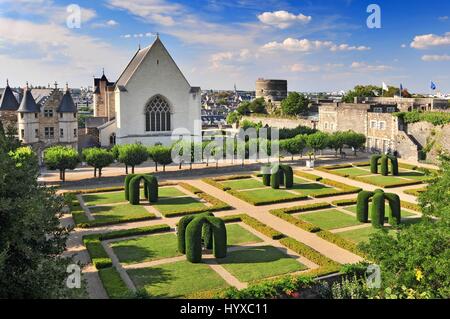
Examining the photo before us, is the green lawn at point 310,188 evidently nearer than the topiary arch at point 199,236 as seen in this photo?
No

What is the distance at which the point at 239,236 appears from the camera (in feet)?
88.0

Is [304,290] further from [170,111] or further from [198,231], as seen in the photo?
[170,111]

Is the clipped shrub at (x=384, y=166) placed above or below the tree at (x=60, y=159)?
below

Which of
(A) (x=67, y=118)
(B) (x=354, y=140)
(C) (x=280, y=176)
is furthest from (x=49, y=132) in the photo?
(B) (x=354, y=140)

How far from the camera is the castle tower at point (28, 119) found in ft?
169

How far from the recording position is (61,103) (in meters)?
54.2

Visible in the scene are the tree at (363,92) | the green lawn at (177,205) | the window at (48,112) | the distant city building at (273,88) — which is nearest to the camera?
the green lawn at (177,205)

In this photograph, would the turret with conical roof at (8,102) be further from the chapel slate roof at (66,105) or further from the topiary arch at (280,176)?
the topiary arch at (280,176)

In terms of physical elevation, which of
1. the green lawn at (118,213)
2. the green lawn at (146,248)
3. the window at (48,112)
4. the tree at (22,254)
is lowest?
the green lawn at (146,248)

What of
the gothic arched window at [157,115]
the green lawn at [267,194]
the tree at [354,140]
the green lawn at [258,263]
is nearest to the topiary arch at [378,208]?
the green lawn at [267,194]

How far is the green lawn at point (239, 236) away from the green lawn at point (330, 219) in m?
5.11

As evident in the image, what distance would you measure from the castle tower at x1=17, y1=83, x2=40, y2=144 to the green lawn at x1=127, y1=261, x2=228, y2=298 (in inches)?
1483

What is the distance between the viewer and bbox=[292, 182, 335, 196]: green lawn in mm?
38478
